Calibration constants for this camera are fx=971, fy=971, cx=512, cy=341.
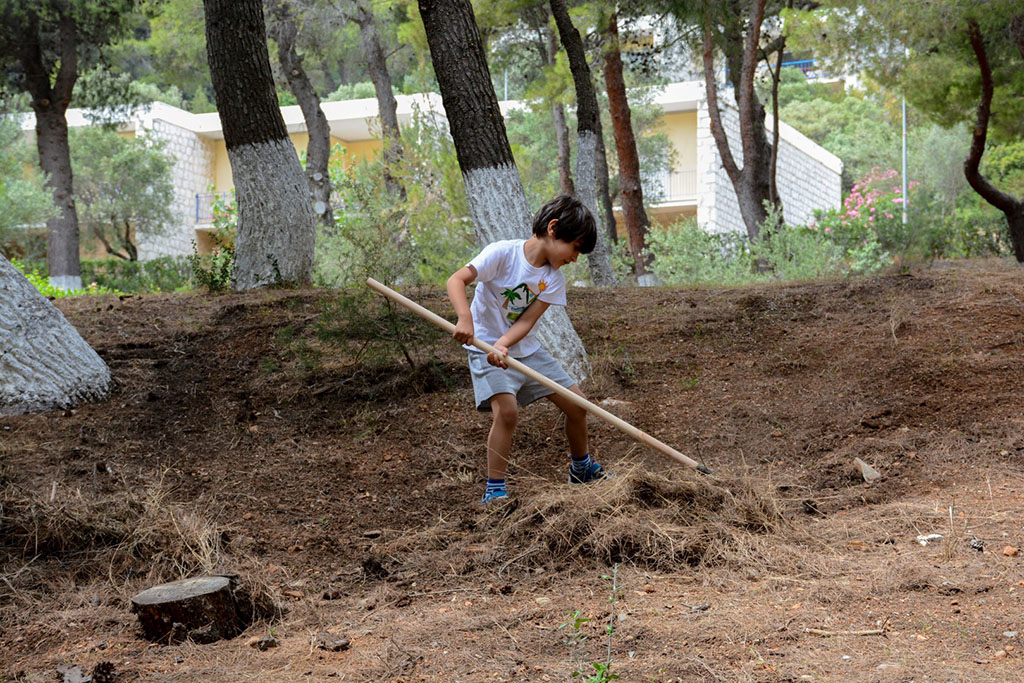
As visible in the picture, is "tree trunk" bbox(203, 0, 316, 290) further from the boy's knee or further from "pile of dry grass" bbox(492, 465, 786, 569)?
"pile of dry grass" bbox(492, 465, 786, 569)

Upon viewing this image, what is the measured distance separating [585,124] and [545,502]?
532cm

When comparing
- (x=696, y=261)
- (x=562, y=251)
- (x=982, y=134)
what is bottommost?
(x=696, y=261)

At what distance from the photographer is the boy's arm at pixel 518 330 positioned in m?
3.87

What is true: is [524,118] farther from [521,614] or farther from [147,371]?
[521,614]

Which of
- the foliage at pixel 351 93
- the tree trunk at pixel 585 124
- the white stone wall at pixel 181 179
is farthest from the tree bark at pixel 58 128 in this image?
the foliage at pixel 351 93

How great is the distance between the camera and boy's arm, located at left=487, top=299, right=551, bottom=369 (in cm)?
387

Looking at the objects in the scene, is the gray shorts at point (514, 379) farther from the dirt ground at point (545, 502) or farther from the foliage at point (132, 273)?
the foliage at point (132, 273)

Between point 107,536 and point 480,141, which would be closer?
point 107,536

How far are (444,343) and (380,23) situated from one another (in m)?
12.3

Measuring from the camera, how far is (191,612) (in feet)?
9.69

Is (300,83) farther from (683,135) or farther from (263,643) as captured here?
(683,135)

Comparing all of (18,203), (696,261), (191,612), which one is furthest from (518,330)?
(18,203)

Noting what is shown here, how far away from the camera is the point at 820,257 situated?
32.8ft

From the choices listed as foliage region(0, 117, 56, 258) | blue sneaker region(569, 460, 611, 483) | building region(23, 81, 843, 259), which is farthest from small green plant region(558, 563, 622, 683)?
building region(23, 81, 843, 259)
